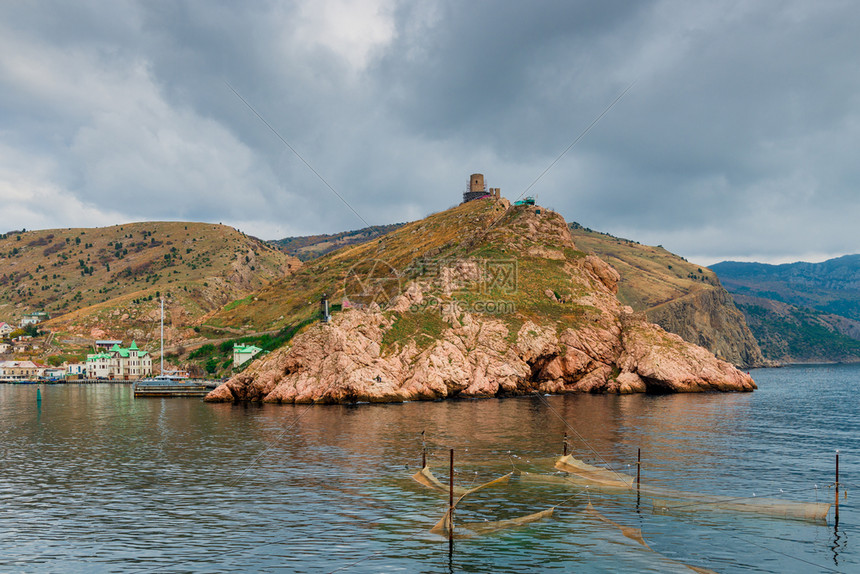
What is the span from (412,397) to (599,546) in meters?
78.0

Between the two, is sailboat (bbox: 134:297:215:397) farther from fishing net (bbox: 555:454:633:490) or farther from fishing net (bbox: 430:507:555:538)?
fishing net (bbox: 430:507:555:538)

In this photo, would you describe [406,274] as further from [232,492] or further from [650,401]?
Result: [232,492]

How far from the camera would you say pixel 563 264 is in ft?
515

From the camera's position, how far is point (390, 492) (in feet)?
145

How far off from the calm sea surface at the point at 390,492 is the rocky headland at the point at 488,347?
21.6m

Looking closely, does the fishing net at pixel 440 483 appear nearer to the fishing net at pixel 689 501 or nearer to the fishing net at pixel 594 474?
the fishing net at pixel 689 501

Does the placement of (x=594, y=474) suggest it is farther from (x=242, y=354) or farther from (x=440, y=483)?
(x=242, y=354)

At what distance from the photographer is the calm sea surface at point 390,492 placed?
31.8 meters

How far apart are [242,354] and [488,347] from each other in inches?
3257

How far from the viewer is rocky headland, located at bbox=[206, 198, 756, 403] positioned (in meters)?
112
